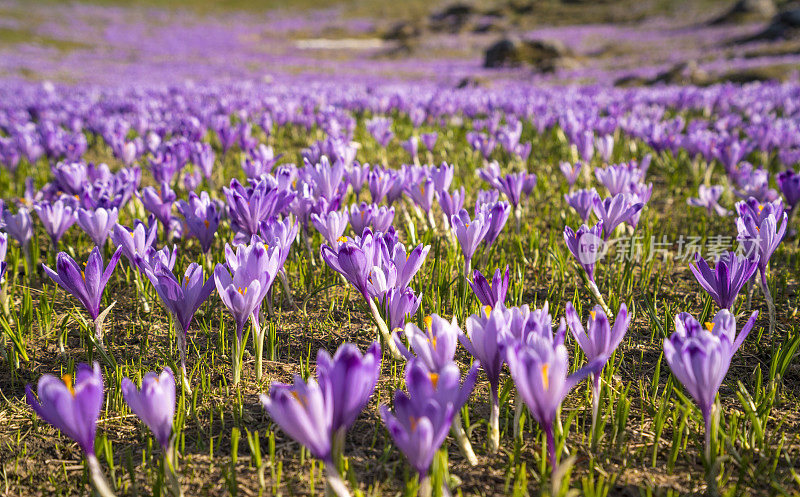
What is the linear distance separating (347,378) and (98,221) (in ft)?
6.64

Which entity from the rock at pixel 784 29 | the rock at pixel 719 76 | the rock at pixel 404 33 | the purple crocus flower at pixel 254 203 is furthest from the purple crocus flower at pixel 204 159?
the rock at pixel 404 33

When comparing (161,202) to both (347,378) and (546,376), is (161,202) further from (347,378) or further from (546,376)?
(546,376)

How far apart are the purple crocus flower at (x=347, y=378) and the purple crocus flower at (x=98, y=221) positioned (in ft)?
6.25

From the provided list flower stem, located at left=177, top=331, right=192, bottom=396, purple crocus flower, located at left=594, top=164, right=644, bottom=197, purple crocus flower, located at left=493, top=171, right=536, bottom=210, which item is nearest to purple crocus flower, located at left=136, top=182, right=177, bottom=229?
flower stem, located at left=177, top=331, right=192, bottom=396

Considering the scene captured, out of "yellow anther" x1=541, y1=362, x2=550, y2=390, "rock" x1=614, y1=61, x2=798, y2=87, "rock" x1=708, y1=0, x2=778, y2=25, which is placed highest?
"rock" x1=708, y1=0, x2=778, y2=25

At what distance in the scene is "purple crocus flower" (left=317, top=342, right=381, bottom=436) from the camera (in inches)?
51.6

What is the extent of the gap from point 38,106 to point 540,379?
11074 millimetres

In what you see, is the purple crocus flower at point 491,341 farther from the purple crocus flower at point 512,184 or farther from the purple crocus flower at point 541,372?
the purple crocus flower at point 512,184

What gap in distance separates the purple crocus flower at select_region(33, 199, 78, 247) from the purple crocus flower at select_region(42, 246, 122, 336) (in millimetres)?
1052

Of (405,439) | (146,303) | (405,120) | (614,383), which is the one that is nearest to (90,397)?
(405,439)

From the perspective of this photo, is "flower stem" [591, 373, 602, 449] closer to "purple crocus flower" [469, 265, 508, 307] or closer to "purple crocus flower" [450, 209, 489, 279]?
"purple crocus flower" [469, 265, 508, 307]

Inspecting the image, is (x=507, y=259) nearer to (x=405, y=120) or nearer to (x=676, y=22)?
(x=405, y=120)

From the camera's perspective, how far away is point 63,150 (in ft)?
17.9

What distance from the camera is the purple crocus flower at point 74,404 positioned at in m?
1.30
